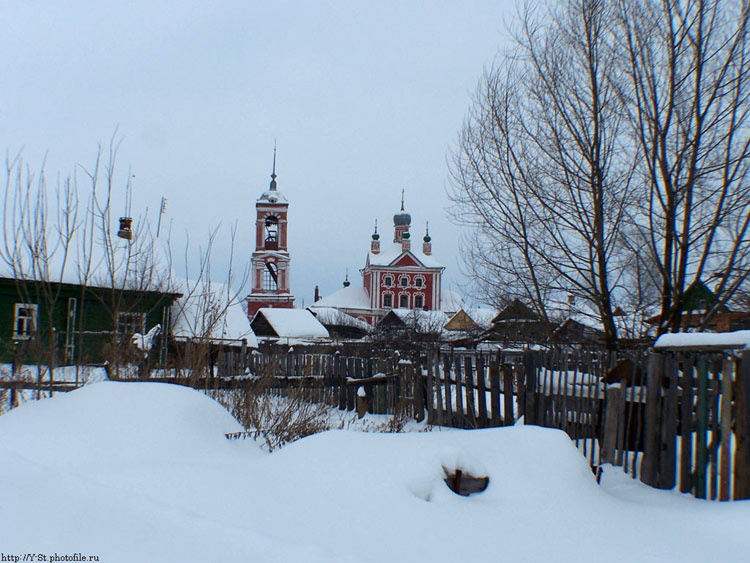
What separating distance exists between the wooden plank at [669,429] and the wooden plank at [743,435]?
1.45 ft

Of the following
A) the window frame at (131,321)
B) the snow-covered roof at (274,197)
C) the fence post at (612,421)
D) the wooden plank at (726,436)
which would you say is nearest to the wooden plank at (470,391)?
the fence post at (612,421)

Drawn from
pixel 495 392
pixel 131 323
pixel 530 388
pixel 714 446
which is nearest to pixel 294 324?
pixel 131 323

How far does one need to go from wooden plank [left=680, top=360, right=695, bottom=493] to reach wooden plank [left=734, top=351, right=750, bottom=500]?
31 centimetres

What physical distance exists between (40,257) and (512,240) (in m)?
5.46

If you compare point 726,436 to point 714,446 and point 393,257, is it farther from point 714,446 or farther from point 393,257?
point 393,257

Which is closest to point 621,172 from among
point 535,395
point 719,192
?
point 719,192

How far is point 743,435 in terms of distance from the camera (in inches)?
166

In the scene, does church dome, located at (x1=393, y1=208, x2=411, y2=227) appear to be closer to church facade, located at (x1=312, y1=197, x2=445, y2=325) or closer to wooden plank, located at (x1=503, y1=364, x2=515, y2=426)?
church facade, located at (x1=312, y1=197, x2=445, y2=325)

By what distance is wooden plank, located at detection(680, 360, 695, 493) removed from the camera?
4465 millimetres

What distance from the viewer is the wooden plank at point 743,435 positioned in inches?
165

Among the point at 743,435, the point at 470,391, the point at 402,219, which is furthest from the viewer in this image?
the point at 402,219

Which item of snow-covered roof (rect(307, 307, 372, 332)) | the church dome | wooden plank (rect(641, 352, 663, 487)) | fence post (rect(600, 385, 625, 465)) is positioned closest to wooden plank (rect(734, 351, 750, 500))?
wooden plank (rect(641, 352, 663, 487))

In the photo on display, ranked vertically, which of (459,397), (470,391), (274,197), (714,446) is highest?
(274,197)

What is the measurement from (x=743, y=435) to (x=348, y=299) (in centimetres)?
6107
